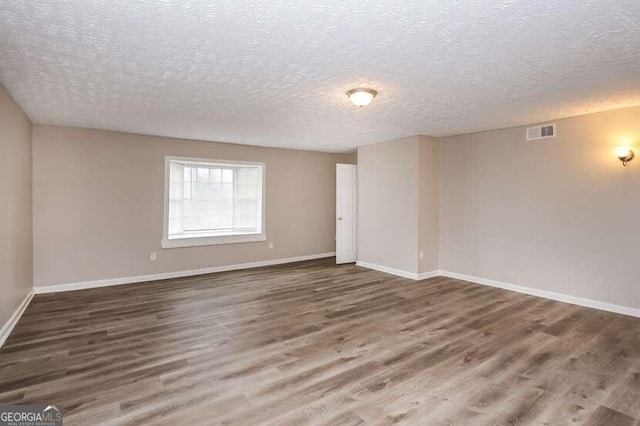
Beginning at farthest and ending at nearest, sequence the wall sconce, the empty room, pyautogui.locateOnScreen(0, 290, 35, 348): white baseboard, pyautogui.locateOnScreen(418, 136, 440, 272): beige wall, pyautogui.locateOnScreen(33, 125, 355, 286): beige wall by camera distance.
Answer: pyautogui.locateOnScreen(418, 136, 440, 272): beige wall
pyautogui.locateOnScreen(33, 125, 355, 286): beige wall
the wall sconce
pyautogui.locateOnScreen(0, 290, 35, 348): white baseboard
the empty room

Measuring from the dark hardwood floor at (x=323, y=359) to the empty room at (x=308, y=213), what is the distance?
0.07ft

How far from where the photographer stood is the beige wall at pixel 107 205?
477 cm

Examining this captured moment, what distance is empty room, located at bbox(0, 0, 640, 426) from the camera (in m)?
2.14

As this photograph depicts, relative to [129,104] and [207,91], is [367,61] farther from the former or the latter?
[129,104]

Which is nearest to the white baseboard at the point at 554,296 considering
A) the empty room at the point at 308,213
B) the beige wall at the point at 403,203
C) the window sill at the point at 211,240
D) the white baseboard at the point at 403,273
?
the empty room at the point at 308,213

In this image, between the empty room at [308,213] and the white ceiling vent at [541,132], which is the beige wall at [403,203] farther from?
the white ceiling vent at [541,132]

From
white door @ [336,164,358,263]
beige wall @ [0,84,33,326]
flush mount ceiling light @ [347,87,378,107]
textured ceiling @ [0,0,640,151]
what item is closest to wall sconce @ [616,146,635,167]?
textured ceiling @ [0,0,640,151]

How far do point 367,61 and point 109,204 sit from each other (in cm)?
445

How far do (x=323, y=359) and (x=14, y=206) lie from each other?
140 inches

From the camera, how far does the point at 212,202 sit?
248 inches

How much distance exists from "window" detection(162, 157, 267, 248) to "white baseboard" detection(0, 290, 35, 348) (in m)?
1.84

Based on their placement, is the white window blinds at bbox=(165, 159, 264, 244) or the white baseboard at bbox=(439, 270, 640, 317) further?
the white window blinds at bbox=(165, 159, 264, 244)

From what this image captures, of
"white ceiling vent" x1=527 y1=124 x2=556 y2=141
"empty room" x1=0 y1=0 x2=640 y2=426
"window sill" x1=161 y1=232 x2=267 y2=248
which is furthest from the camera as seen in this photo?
"window sill" x1=161 y1=232 x2=267 y2=248

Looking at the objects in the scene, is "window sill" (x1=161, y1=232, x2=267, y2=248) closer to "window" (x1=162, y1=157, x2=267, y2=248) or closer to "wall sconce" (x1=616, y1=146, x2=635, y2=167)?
"window" (x1=162, y1=157, x2=267, y2=248)
